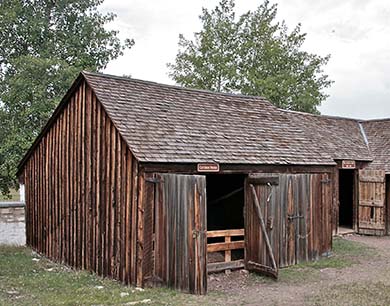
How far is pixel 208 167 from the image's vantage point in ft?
32.0

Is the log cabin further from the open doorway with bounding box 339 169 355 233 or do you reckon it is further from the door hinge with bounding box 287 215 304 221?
the open doorway with bounding box 339 169 355 233

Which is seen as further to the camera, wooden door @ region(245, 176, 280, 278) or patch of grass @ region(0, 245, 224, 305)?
wooden door @ region(245, 176, 280, 278)

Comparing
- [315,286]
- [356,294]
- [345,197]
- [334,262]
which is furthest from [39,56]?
[356,294]

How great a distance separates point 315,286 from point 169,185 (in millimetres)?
3400

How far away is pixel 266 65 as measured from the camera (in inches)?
1277

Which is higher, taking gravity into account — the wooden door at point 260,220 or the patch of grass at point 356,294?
the wooden door at point 260,220

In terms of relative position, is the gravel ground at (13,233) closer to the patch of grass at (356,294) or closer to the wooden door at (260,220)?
the wooden door at (260,220)

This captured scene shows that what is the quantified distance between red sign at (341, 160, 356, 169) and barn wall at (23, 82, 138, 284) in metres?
9.19

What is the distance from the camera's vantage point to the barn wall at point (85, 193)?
365 inches

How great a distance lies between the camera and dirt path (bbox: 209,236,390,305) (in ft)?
26.3

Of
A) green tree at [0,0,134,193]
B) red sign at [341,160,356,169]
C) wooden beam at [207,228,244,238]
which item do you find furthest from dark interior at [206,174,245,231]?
green tree at [0,0,134,193]

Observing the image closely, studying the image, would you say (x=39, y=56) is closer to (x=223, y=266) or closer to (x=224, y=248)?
(x=224, y=248)

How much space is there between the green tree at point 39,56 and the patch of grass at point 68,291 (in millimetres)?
10519

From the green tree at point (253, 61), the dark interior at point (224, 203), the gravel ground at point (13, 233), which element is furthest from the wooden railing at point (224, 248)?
the green tree at point (253, 61)
